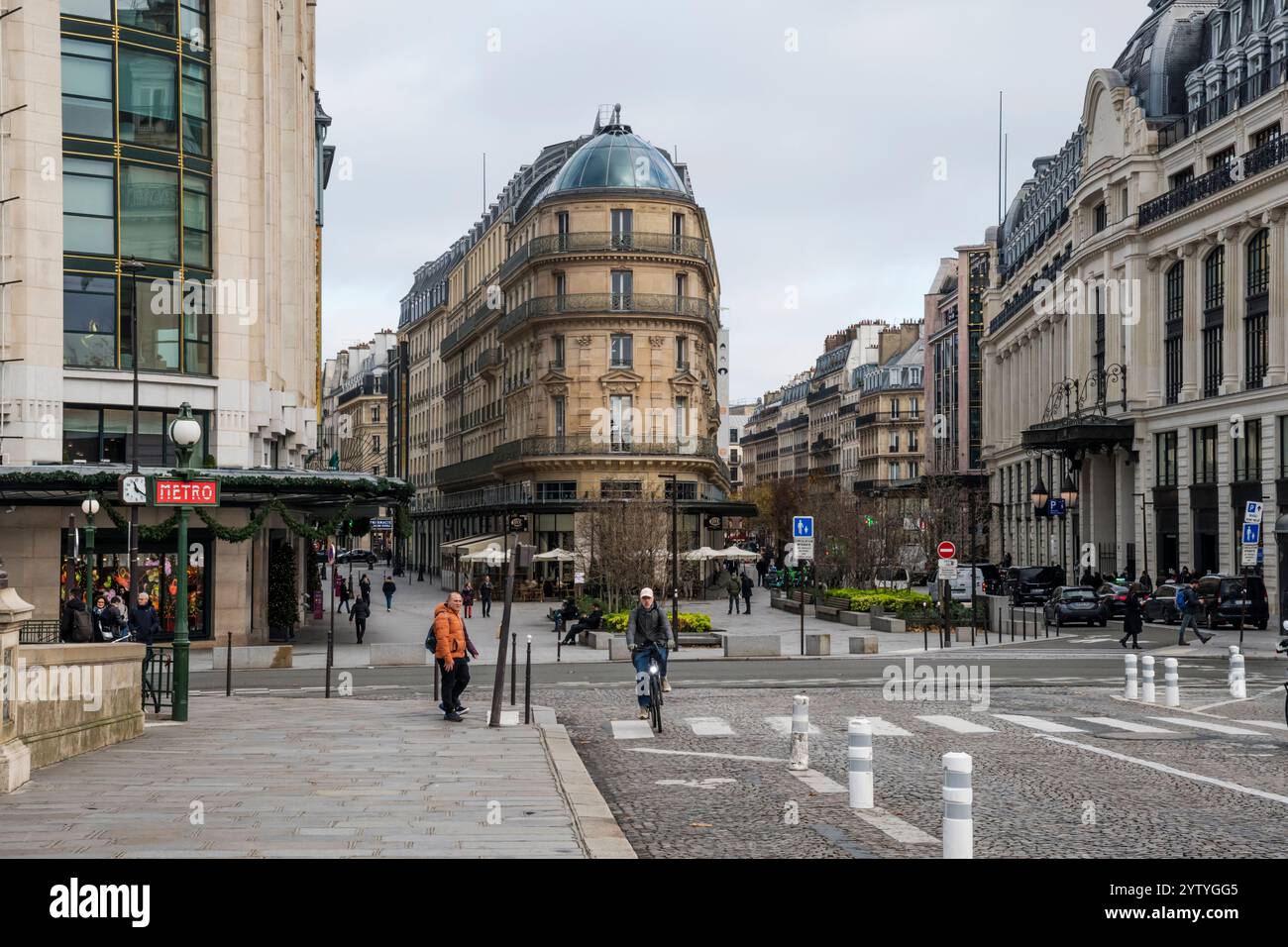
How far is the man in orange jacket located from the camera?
20203 mm

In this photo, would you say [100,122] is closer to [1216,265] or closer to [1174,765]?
[1174,765]

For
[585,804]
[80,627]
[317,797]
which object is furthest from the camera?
[80,627]

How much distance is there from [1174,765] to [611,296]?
58526mm

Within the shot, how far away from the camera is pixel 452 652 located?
Answer: 66.7ft

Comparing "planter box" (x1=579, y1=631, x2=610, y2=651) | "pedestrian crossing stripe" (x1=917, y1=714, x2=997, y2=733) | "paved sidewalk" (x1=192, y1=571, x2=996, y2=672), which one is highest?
"pedestrian crossing stripe" (x1=917, y1=714, x2=997, y2=733)

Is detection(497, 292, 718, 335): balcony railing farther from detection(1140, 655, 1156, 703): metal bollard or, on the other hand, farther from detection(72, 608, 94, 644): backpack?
detection(1140, 655, 1156, 703): metal bollard

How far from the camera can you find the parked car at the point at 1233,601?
4706cm

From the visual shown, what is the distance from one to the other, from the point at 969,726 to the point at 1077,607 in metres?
30.5

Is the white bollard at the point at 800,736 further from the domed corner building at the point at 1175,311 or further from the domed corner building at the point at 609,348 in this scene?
the domed corner building at the point at 609,348

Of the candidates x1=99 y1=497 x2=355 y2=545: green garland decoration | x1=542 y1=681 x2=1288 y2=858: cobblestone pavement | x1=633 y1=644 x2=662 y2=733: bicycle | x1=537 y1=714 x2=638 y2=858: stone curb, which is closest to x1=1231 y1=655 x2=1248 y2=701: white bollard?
x1=542 y1=681 x2=1288 y2=858: cobblestone pavement

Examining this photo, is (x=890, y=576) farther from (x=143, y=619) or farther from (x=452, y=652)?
(x=452, y=652)

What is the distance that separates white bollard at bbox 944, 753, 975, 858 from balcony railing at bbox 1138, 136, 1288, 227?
5089cm

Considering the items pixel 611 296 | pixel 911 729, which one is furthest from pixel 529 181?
pixel 911 729

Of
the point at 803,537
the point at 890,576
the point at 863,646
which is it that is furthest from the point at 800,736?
the point at 890,576
